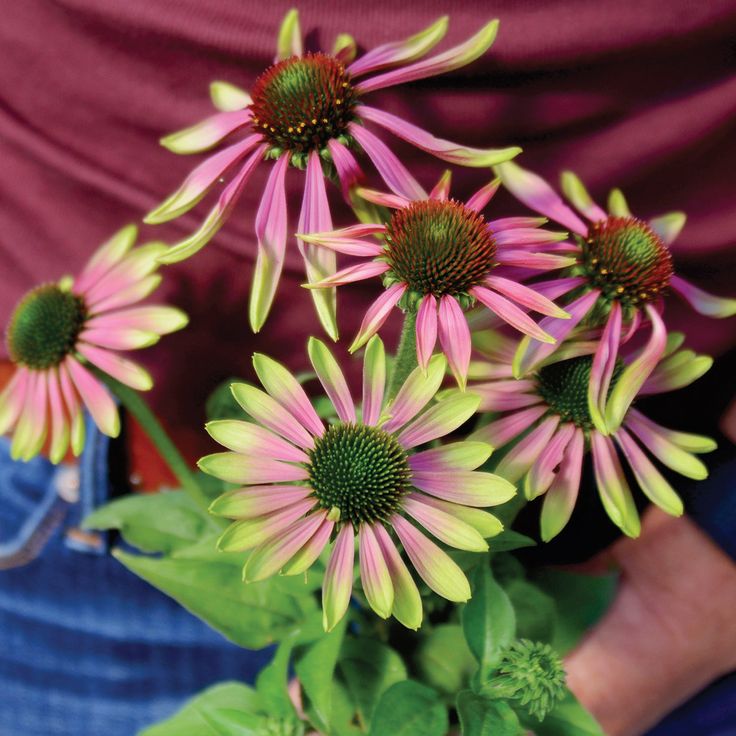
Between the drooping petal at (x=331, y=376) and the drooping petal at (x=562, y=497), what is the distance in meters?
0.09

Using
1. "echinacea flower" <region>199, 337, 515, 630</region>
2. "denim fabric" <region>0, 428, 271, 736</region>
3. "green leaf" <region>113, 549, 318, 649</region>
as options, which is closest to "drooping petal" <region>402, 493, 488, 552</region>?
"echinacea flower" <region>199, 337, 515, 630</region>

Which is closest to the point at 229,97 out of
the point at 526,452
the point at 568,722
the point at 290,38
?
the point at 290,38

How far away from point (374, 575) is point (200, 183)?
0.19 m

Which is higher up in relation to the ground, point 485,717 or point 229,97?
point 229,97

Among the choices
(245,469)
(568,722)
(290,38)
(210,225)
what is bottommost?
(568,722)

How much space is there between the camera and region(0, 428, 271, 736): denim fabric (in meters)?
0.56

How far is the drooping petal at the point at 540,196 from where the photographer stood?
1.16ft

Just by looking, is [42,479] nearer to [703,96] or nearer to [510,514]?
[510,514]

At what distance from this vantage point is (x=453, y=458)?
0.93 feet

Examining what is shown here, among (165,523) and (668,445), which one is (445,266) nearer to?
(668,445)

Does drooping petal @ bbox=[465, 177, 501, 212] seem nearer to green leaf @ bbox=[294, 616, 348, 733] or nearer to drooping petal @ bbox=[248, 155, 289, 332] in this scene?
drooping petal @ bbox=[248, 155, 289, 332]

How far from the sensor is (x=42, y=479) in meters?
0.59

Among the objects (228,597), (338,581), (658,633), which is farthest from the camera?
Answer: (658,633)

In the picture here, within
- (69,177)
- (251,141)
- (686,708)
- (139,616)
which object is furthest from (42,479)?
(686,708)
